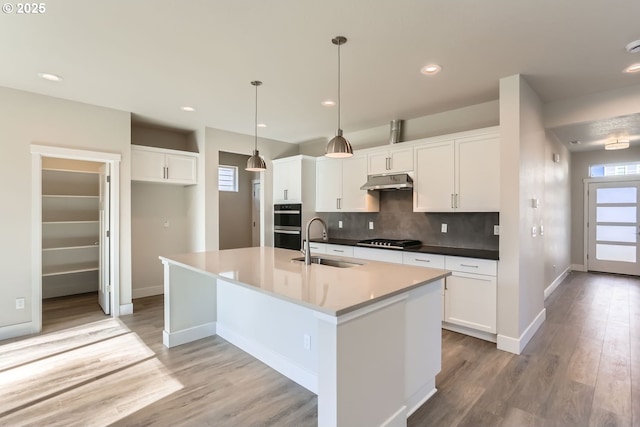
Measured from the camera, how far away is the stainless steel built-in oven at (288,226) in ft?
17.6

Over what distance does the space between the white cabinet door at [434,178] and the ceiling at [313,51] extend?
57cm

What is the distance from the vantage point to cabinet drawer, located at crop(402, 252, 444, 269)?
366cm

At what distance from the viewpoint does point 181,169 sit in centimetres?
485

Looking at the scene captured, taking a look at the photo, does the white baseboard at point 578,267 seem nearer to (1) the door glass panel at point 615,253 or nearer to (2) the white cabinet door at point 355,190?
(1) the door glass panel at point 615,253

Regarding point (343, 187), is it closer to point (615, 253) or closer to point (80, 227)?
point (80, 227)

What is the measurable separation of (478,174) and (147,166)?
4382 mm

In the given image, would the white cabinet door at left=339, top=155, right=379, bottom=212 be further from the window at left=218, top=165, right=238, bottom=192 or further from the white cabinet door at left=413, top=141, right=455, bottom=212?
the window at left=218, top=165, right=238, bottom=192

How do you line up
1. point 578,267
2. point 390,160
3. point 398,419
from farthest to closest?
1. point 578,267
2. point 390,160
3. point 398,419

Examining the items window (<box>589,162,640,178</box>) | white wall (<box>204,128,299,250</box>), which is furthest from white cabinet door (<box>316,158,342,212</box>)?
window (<box>589,162,640,178</box>)

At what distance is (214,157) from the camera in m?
5.05

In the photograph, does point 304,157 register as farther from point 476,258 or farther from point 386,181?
point 476,258

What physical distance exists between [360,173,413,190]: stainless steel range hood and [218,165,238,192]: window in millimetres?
3577

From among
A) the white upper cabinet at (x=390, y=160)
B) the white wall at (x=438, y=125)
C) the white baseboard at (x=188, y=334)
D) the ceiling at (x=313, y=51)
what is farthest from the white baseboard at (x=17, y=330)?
the white wall at (x=438, y=125)

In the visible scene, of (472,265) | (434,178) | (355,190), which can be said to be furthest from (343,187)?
(472,265)
